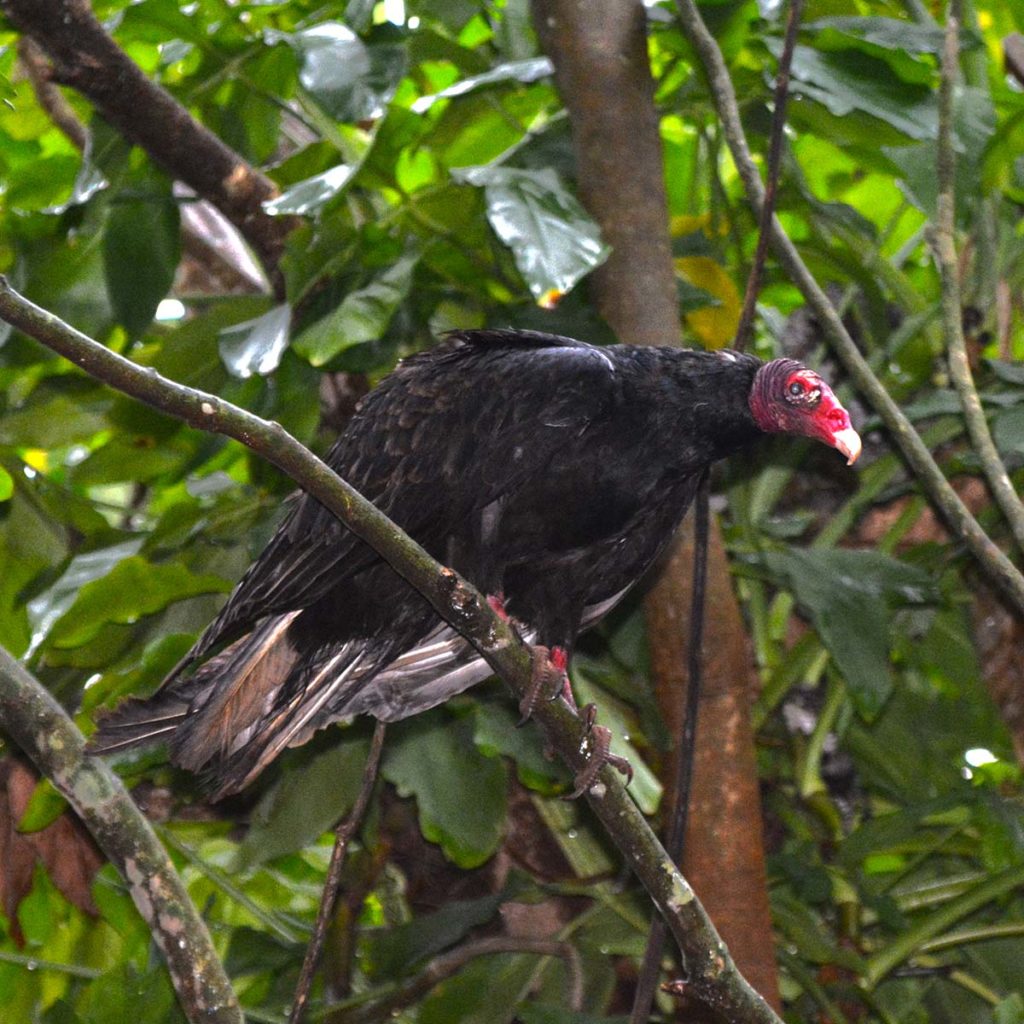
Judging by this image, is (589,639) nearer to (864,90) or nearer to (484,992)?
(484,992)

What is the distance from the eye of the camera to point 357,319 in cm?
300

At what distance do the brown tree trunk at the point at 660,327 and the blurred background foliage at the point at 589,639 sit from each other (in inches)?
4.8

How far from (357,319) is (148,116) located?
84 cm

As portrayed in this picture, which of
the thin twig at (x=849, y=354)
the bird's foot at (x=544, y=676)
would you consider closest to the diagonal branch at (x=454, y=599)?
the bird's foot at (x=544, y=676)

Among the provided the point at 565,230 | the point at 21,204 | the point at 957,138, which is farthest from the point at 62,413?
the point at 957,138

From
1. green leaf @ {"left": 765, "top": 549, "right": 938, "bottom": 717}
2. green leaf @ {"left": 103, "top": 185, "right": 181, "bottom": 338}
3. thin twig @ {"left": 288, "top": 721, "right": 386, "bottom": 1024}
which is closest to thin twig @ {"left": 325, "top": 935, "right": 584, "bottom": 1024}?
thin twig @ {"left": 288, "top": 721, "right": 386, "bottom": 1024}

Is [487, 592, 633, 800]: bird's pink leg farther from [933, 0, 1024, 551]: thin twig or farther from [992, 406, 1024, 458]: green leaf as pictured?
[992, 406, 1024, 458]: green leaf

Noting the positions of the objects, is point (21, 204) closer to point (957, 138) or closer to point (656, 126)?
point (656, 126)

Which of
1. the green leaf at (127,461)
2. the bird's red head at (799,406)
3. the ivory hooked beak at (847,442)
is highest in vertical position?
the bird's red head at (799,406)

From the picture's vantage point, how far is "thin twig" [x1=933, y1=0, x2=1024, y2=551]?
8.90 feet

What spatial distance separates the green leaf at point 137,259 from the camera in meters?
3.45

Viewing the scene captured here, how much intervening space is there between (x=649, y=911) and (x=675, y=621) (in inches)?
26.2

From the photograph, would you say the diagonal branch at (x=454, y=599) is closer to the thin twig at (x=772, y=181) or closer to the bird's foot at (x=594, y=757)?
the bird's foot at (x=594, y=757)

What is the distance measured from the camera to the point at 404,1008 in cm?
320
